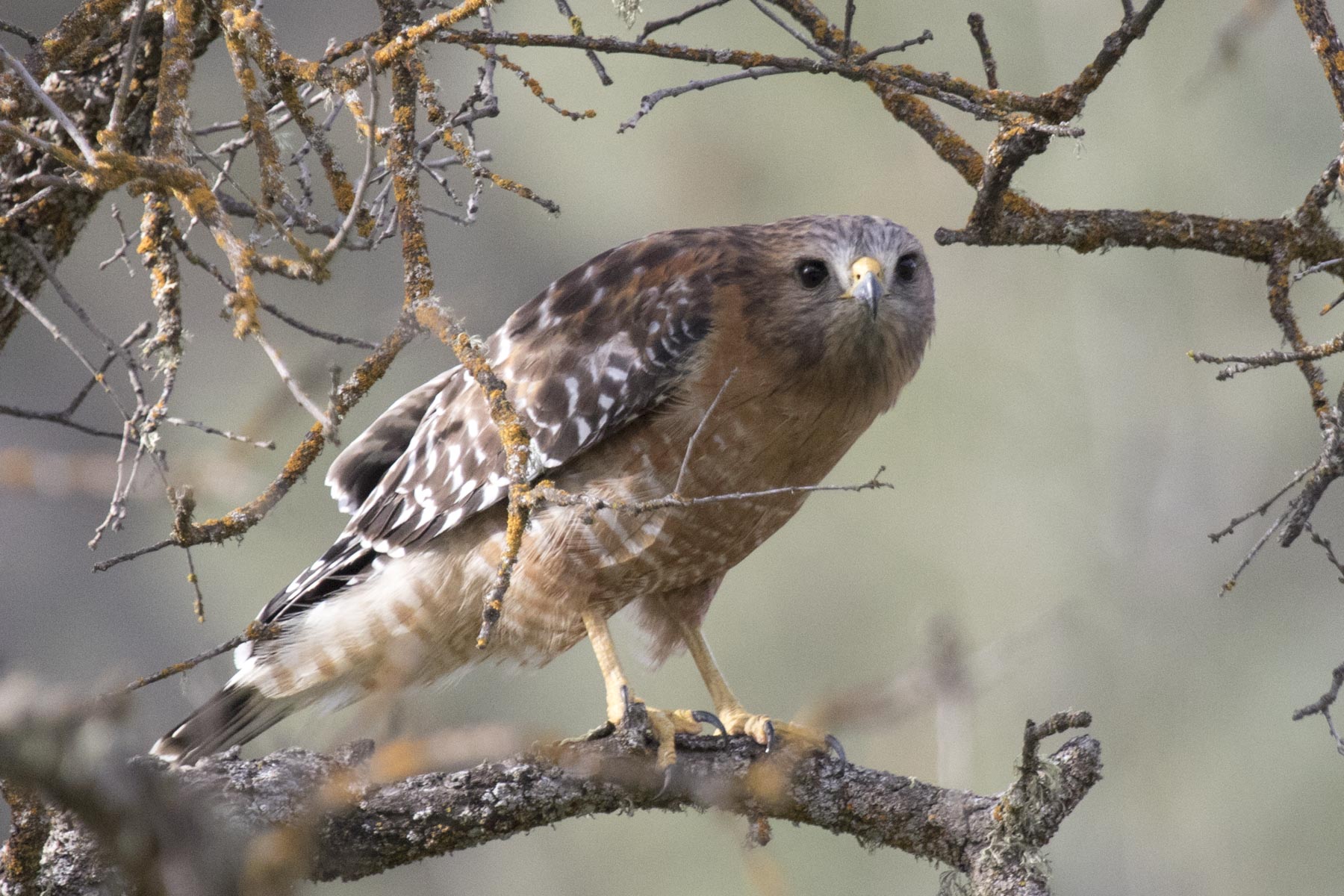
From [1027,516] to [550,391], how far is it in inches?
452

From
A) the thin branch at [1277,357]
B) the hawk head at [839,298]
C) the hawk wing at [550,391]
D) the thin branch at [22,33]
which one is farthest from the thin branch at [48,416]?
the thin branch at [1277,357]

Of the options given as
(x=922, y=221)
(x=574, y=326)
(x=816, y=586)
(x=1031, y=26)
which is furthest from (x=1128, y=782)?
(x=574, y=326)

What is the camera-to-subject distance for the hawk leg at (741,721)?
3.47 meters

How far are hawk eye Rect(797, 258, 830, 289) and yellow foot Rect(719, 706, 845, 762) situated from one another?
116 cm

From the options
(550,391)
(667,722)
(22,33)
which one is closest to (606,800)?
(667,722)

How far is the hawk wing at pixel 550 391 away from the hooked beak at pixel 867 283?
362 millimetres

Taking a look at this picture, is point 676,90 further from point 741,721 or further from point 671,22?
point 741,721

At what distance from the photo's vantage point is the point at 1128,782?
490 inches

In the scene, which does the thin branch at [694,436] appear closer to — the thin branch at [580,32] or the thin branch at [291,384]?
the thin branch at [291,384]

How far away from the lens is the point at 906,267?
12.4 feet

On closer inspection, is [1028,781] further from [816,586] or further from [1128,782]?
[816,586]

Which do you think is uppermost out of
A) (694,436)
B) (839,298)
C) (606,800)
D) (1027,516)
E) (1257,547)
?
(1027,516)

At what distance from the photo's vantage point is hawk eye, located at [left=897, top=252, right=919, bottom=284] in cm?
376

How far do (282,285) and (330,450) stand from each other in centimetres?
158
